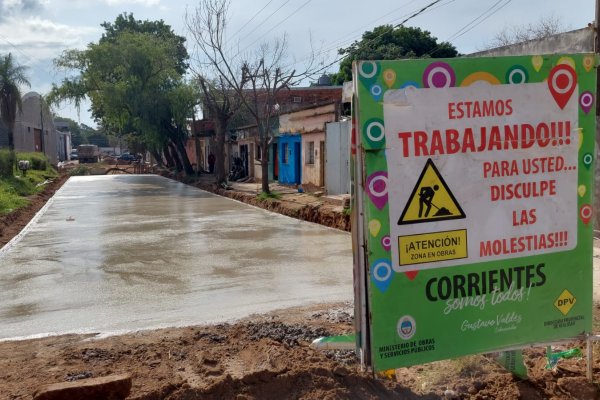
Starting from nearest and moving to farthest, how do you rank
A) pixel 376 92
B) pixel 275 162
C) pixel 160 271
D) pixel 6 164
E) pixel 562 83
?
pixel 376 92 → pixel 562 83 → pixel 160 271 → pixel 6 164 → pixel 275 162

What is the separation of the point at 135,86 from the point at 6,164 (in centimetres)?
1006

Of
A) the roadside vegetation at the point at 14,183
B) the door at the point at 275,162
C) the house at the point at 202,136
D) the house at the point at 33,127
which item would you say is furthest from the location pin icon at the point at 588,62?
the house at the point at 33,127

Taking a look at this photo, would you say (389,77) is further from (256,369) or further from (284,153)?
(284,153)

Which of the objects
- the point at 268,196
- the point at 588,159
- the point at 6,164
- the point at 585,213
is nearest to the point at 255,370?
the point at 585,213

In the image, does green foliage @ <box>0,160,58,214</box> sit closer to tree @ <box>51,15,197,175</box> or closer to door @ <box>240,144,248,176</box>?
tree @ <box>51,15,197,175</box>

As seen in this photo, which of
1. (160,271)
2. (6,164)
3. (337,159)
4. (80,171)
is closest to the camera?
(160,271)

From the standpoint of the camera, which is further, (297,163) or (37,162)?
(37,162)

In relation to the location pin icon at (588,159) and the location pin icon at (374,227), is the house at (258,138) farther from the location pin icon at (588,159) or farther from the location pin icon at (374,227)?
the location pin icon at (374,227)

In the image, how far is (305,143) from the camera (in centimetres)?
2450

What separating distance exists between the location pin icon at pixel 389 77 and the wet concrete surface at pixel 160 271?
12.8ft

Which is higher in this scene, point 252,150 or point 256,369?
point 252,150

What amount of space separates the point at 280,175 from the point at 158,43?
13832 millimetres

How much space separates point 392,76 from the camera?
127 inches

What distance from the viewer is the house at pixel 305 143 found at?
73.5 feet
